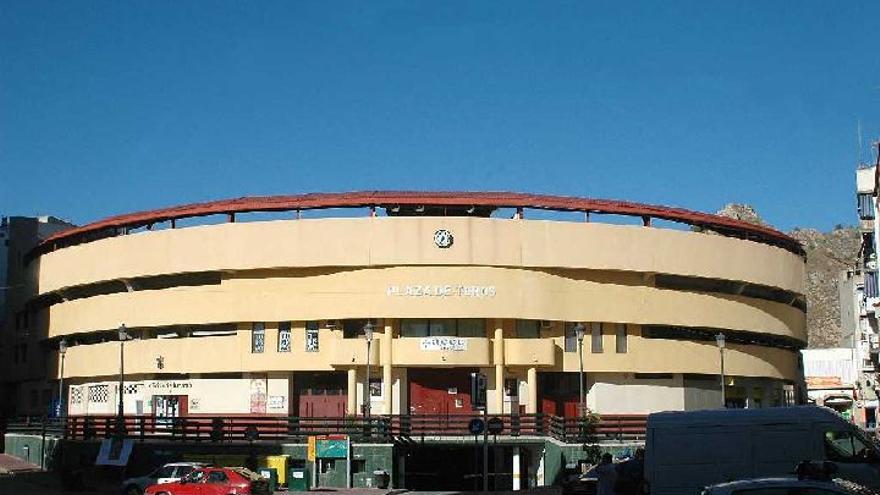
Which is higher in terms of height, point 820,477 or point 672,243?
point 672,243

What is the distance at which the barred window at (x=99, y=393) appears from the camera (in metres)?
57.5

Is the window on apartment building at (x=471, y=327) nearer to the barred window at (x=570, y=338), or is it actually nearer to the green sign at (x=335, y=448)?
the barred window at (x=570, y=338)

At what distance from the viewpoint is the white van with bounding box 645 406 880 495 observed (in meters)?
20.8

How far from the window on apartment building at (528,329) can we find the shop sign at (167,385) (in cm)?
1642

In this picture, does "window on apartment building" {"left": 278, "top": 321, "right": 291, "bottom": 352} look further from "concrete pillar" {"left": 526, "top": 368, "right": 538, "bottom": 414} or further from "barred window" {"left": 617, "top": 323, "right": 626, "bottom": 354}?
"barred window" {"left": 617, "top": 323, "right": 626, "bottom": 354}

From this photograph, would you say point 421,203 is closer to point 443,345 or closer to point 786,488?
point 443,345

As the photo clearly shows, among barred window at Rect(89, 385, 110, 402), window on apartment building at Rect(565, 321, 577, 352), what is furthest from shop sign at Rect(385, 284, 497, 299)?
barred window at Rect(89, 385, 110, 402)

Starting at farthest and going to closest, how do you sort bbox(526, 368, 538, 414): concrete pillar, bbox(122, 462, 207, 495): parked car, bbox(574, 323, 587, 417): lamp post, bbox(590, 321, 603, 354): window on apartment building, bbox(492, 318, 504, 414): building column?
bbox(590, 321, 603, 354): window on apartment building < bbox(526, 368, 538, 414): concrete pillar < bbox(492, 318, 504, 414): building column < bbox(574, 323, 587, 417): lamp post < bbox(122, 462, 207, 495): parked car

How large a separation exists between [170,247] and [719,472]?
122 ft

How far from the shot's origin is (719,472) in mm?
21203

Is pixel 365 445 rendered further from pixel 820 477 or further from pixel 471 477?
pixel 820 477

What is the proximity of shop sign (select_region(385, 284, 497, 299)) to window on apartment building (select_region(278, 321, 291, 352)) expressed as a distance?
5540 mm

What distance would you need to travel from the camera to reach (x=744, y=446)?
2130 centimetres

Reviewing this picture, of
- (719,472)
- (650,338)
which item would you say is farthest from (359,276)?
(719,472)
